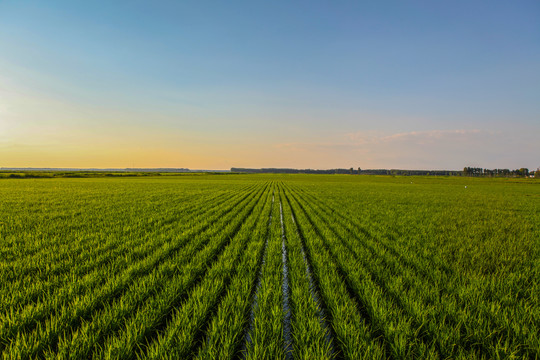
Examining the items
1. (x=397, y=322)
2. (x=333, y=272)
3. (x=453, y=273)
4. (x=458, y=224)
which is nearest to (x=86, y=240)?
(x=333, y=272)

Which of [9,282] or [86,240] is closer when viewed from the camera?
[9,282]

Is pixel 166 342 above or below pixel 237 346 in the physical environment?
above

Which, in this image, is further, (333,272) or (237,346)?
(333,272)

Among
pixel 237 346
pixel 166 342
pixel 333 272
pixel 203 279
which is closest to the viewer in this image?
pixel 166 342

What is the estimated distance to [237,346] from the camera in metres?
3.00

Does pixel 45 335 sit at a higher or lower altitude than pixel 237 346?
higher

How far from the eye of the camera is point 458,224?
1116cm

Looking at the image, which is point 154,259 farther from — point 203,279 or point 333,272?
point 333,272

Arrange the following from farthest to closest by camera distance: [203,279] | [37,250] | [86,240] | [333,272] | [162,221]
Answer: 1. [162,221]
2. [86,240]
3. [37,250]
4. [333,272]
5. [203,279]

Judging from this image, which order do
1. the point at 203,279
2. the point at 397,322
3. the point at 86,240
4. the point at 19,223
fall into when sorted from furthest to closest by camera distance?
the point at 19,223 < the point at 86,240 < the point at 203,279 < the point at 397,322

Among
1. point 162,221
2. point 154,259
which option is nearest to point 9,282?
point 154,259

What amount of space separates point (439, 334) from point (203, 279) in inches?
168

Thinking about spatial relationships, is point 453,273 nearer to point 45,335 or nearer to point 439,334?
point 439,334

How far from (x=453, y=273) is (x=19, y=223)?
16584 mm
